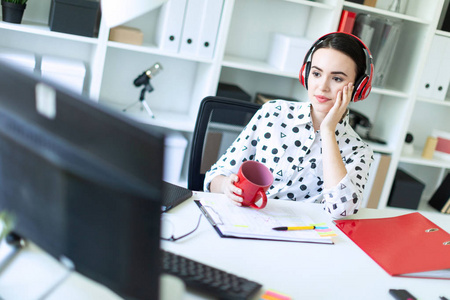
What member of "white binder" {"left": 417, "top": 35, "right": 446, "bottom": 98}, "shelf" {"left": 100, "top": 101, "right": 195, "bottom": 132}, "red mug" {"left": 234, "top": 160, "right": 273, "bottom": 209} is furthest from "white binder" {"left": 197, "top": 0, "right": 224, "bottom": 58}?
"red mug" {"left": 234, "top": 160, "right": 273, "bottom": 209}

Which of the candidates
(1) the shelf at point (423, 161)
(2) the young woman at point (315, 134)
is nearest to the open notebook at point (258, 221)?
(2) the young woman at point (315, 134)

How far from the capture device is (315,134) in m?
1.66

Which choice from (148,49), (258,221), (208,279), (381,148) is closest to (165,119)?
(148,49)

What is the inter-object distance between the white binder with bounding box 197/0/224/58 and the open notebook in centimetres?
136

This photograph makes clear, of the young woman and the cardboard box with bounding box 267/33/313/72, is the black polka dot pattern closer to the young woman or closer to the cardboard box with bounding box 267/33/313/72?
the young woman

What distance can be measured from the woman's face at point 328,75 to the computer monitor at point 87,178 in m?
1.09

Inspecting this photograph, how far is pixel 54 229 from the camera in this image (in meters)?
0.70

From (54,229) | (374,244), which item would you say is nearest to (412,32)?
(374,244)

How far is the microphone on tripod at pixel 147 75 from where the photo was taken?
2512 mm

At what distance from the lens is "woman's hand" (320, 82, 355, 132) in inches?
60.7

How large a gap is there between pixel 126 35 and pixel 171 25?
229 mm

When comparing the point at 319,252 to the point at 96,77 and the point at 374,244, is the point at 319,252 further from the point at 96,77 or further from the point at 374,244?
the point at 96,77

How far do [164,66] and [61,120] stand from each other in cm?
226

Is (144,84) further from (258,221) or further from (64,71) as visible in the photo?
(258,221)
